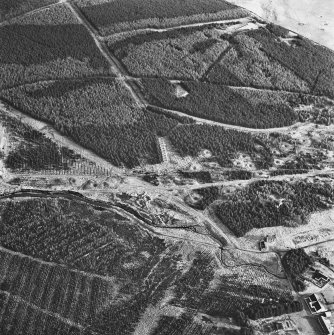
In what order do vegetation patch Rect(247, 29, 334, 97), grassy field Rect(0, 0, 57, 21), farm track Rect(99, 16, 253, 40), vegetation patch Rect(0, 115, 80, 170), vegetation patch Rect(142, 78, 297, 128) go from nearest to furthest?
1. vegetation patch Rect(0, 115, 80, 170)
2. vegetation patch Rect(142, 78, 297, 128)
3. vegetation patch Rect(247, 29, 334, 97)
4. farm track Rect(99, 16, 253, 40)
5. grassy field Rect(0, 0, 57, 21)

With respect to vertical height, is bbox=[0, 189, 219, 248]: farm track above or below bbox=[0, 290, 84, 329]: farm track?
above

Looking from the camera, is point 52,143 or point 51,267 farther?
point 52,143

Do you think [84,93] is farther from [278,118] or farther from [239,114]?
[278,118]

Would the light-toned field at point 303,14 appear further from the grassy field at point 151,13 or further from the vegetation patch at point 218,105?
the vegetation patch at point 218,105

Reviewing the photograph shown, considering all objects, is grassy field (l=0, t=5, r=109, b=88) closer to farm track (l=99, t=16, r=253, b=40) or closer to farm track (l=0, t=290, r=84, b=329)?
farm track (l=99, t=16, r=253, b=40)

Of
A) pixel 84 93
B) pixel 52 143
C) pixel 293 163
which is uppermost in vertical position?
pixel 84 93

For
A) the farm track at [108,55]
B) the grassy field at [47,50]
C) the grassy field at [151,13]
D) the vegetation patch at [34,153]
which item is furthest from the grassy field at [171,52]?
the vegetation patch at [34,153]

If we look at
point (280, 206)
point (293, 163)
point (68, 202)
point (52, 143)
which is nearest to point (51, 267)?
point (68, 202)

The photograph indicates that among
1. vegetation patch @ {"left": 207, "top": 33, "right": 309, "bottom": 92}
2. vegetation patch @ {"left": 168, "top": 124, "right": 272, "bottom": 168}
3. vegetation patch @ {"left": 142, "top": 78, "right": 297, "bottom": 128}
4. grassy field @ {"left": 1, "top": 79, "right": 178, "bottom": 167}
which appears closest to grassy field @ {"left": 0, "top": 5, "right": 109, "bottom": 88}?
grassy field @ {"left": 1, "top": 79, "right": 178, "bottom": 167}
